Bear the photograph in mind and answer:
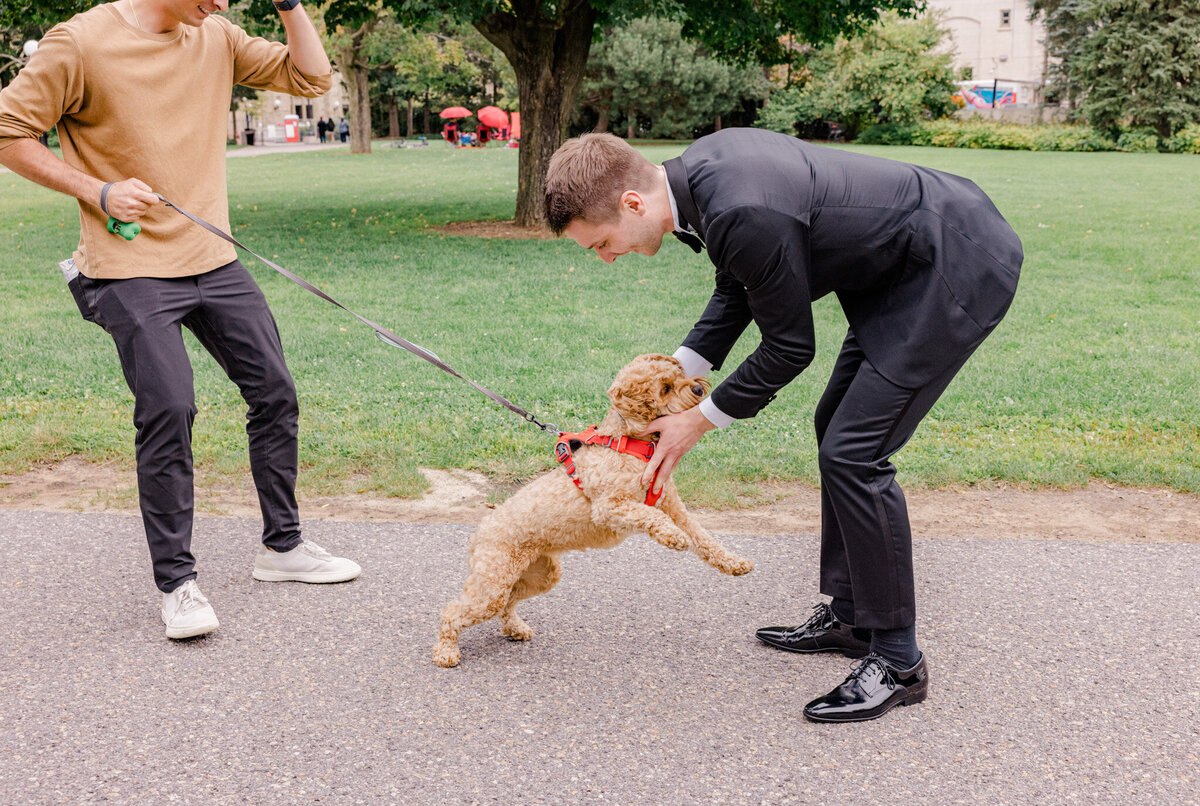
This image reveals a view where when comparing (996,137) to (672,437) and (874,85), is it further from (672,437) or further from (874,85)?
(672,437)

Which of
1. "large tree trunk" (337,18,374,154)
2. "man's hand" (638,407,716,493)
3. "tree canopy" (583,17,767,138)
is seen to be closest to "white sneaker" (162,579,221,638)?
"man's hand" (638,407,716,493)

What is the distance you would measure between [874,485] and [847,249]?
743 millimetres

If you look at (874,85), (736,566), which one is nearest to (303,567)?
(736,566)

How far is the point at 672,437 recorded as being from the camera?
312 centimetres

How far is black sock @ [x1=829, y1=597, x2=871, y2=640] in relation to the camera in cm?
354

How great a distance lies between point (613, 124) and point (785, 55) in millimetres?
37582

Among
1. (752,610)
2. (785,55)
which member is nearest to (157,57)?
(752,610)

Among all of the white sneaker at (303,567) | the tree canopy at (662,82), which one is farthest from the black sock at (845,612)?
the tree canopy at (662,82)

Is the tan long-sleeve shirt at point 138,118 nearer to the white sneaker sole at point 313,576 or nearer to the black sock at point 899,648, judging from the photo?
the white sneaker sole at point 313,576

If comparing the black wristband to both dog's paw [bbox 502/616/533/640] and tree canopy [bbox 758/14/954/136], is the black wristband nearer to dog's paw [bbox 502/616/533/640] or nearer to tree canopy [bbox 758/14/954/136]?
dog's paw [bbox 502/616/533/640]

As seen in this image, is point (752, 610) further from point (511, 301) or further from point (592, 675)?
point (511, 301)

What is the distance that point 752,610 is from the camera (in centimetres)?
390

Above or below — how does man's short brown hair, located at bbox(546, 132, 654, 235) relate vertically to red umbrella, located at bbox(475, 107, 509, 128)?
below

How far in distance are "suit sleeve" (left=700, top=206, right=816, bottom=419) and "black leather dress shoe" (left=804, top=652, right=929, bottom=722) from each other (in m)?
0.93
